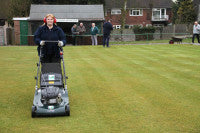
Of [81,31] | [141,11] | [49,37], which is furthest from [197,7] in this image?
[49,37]

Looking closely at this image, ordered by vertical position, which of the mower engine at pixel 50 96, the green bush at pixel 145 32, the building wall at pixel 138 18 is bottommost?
the mower engine at pixel 50 96

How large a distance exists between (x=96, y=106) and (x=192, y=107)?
1.94 metres

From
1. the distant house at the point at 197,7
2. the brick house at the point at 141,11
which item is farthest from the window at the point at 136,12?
the distant house at the point at 197,7

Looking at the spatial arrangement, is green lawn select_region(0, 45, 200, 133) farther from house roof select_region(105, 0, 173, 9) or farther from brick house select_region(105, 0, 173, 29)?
house roof select_region(105, 0, 173, 9)

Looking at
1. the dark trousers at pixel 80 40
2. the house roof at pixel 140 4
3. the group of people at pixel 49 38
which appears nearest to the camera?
the group of people at pixel 49 38

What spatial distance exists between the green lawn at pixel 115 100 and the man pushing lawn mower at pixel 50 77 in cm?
20

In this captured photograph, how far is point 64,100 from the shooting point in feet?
21.2

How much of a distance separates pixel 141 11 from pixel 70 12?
31810 millimetres

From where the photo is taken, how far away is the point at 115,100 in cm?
758

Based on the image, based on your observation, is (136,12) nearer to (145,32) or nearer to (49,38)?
(145,32)

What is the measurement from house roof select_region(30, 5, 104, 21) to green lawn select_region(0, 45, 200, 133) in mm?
18124

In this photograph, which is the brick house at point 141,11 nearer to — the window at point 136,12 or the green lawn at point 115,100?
the window at point 136,12

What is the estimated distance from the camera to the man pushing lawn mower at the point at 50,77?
20.3 feet

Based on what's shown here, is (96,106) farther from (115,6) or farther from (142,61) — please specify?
(115,6)
